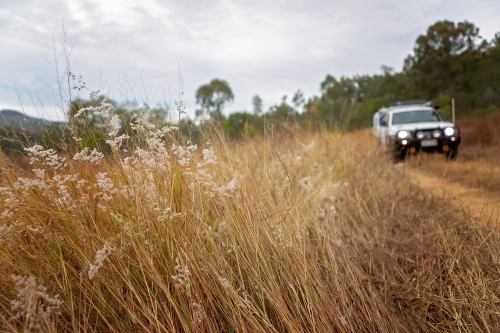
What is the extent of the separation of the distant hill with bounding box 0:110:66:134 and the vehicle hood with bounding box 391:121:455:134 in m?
7.69

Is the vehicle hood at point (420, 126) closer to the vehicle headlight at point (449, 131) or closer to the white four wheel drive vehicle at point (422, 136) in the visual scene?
the white four wheel drive vehicle at point (422, 136)

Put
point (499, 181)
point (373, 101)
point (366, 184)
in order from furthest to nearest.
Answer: point (373, 101)
point (366, 184)
point (499, 181)

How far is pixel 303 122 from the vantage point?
9.66m

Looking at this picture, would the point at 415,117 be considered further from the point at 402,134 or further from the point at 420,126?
the point at 402,134

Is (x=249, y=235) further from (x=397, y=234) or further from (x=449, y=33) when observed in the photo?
(x=449, y=33)

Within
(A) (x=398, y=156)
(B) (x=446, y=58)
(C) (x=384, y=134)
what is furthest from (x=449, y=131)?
(B) (x=446, y=58)

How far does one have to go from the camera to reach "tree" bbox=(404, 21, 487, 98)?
28797mm

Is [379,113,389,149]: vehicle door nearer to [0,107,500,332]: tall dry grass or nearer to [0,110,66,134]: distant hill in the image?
[0,107,500,332]: tall dry grass

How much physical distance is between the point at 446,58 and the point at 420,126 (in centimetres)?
2471

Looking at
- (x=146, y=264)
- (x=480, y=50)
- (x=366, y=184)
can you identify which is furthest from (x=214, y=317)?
(x=480, y=50)

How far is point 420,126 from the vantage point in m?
8.73

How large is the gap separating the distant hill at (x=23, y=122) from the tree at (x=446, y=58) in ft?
104

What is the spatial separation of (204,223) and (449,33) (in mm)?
32983

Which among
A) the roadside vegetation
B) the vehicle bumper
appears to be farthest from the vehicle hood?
the roadside vegetation
